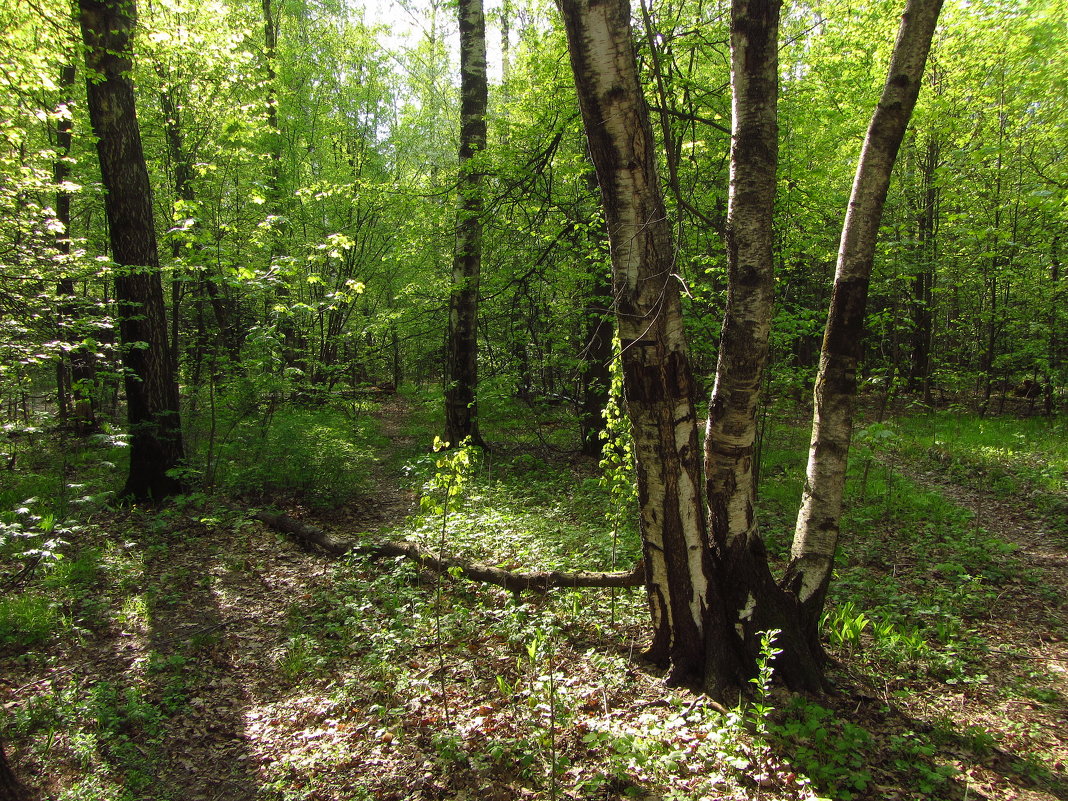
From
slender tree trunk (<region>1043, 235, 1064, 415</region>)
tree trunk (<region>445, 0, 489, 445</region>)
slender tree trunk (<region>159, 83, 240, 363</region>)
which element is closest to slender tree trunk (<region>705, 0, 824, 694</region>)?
tree trunk (<region>445, 0, 489, 445</region>)

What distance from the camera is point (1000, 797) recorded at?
9.14 feet

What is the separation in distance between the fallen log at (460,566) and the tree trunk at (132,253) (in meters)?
1.81

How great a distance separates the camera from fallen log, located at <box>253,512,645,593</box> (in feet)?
15.0

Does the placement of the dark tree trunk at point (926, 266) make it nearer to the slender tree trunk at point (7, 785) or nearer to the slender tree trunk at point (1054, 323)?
the slender tree trunk at point (1054, 323)

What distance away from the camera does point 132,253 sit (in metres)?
7.17

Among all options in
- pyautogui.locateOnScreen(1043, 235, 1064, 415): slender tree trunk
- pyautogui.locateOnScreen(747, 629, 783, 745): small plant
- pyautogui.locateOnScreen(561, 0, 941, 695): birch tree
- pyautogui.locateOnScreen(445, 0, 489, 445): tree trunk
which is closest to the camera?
pyautogui.locateOnScreen(747, 629, 783, 745): small plant

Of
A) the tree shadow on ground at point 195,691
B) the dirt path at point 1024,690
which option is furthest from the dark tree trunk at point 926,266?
the tree shadow on ground at point 195,691

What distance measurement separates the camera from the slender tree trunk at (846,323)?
11.5 ft

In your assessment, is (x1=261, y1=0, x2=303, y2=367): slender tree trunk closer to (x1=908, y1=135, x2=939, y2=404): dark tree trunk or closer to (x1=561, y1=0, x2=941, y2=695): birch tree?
(x1=561, y1=0, x2=941, y2=695): birch tree

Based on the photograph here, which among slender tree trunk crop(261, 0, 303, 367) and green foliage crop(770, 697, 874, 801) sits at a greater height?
slender tree trunk crop(261, 0, 303, 367)

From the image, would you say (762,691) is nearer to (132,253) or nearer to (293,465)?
(293,465)

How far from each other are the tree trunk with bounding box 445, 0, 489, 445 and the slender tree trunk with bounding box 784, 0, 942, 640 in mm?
5816

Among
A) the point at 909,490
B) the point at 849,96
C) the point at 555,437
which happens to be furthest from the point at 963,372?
the point at 555,437

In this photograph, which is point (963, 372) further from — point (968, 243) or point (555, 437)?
point (555, 437)
